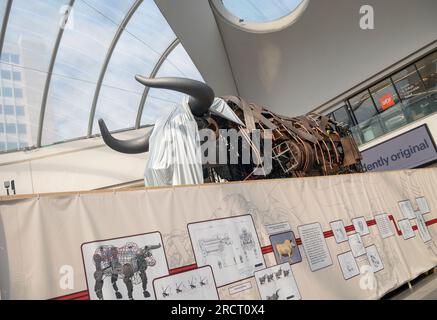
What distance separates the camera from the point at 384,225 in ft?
19.3

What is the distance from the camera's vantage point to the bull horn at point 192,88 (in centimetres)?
458

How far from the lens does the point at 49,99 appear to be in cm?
1475

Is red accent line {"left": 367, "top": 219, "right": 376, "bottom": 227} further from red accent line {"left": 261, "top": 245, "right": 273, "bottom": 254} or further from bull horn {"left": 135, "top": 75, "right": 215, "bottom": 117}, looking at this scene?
bull horn {"left": 135, "top": 75, "right": 215, "bottom": 117}

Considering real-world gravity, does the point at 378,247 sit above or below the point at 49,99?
below

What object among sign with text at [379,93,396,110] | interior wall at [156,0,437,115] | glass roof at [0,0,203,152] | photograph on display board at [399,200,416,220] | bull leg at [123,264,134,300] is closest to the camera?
bull leg at [123,264,134,300]

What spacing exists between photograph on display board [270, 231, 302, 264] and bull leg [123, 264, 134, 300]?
65.8 inches

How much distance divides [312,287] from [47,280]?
108 inches

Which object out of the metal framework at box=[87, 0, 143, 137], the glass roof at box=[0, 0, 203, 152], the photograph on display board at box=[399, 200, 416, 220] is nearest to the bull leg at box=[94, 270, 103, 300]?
the photograph on display board at box=[399, 200, 416, 220]

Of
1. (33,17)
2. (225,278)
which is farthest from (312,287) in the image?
(33,17)

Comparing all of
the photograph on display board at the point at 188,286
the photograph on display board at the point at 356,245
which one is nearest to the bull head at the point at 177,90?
the photograph on display board at the point at 188,286

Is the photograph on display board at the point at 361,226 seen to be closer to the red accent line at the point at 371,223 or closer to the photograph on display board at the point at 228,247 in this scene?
the red accent line at the point at 371,223

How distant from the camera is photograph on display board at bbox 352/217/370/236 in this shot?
5.30 meters

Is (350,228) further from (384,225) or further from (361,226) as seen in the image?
(384,225)
